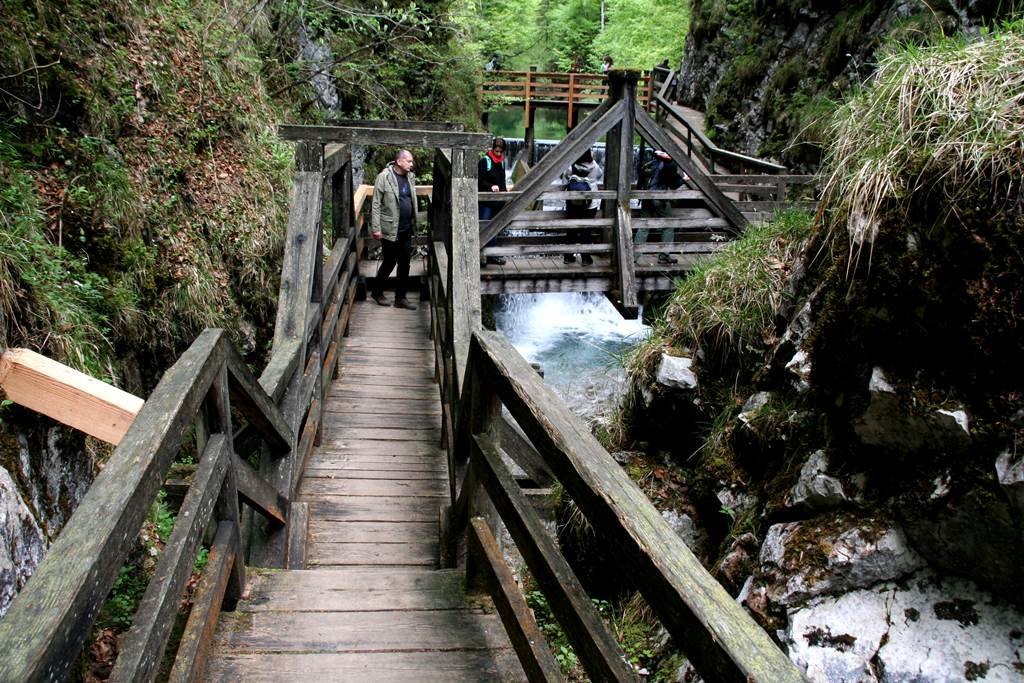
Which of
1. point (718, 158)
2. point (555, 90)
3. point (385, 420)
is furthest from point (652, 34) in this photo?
point (385, 420)

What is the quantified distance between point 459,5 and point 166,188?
10.7 meters

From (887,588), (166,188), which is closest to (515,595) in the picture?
(887,588)

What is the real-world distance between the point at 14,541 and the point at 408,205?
577 cm

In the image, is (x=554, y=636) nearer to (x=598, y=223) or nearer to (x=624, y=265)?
(x=624, y=265)

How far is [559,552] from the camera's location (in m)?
2.12

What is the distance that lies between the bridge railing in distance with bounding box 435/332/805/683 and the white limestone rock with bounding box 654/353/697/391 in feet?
8.11

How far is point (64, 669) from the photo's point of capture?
50.3 inches

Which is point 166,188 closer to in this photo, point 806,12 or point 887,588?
point 887,588

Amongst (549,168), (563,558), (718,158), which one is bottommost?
(563,558)

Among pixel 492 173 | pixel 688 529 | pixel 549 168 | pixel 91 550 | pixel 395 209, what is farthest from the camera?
pixel 492 173

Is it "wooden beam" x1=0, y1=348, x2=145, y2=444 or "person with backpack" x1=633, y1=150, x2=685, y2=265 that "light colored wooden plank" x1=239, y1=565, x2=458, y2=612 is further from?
"person with backpack" x1=633, y1=150, x2=685, y2=265

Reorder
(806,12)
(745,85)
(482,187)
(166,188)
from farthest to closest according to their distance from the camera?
1. (745,85)
2. (806,12)
3. (482,187)
4. (166,188)

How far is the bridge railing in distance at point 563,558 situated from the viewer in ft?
4.14

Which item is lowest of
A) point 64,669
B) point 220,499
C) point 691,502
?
point 691,502
